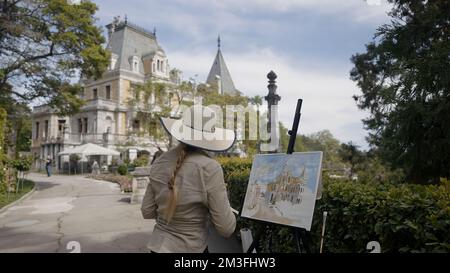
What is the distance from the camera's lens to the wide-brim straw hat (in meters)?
2.33

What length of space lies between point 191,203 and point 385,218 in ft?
4.93

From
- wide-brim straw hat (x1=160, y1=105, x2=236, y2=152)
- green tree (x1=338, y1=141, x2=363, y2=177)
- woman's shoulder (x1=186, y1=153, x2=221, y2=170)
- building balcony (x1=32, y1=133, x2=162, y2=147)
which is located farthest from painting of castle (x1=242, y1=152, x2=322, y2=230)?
building balcony (x1=32, y1=133, x2=162, y2=147)

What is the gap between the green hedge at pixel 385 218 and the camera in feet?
7.13

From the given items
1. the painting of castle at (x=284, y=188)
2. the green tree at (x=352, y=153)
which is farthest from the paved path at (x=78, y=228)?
the green tree at (x=352, y=153)

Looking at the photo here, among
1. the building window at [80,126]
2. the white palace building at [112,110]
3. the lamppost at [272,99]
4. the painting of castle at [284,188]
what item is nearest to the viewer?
the painting of castle at [284,188]

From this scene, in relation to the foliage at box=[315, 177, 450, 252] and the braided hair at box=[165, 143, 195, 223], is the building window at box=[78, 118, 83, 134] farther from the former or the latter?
the braided hair at box=[165, 143, 195, 223]

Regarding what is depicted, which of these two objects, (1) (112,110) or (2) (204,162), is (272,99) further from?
(1) (112,110)

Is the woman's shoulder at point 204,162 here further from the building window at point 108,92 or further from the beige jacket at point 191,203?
the building window at point 108,92

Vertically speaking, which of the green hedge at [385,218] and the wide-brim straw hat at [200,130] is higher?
the wide-brim straw hat at [200,130]

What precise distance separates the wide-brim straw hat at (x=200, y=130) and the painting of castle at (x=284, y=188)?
33.2 inches

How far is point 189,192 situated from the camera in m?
2.18

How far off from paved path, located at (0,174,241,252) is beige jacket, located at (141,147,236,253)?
7.15 feet
